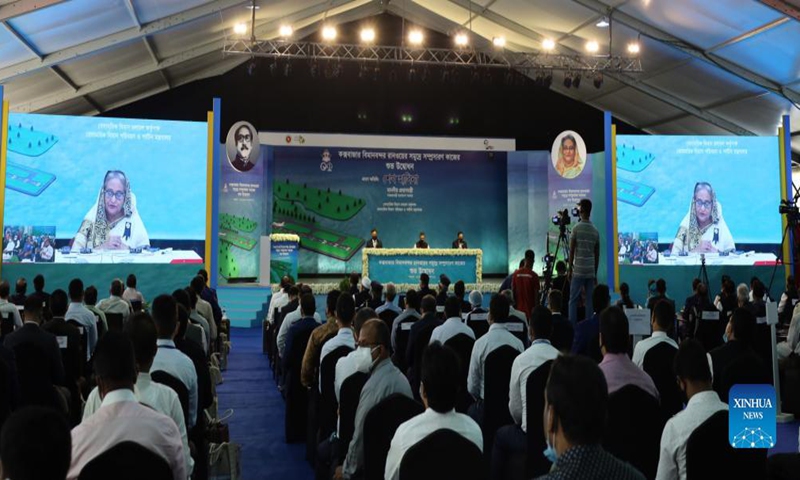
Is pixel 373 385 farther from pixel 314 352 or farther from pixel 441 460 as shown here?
pixel 314 352

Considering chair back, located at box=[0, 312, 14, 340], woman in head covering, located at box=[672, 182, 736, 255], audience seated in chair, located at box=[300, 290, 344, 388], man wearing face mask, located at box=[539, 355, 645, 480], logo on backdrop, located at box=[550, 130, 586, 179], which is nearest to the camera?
man wearing face mask, located at box=[539, 355, 645, 480]

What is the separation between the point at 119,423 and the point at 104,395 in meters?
0.18

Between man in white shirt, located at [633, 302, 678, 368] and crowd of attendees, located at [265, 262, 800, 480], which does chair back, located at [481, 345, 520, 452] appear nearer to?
crowd of attendees, located at [265, 262, 800, 480]

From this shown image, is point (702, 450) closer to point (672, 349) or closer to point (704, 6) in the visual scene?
point (672, 349)

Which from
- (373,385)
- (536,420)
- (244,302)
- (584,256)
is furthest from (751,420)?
(244,302)

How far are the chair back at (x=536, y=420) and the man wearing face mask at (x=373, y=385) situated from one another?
591 mm

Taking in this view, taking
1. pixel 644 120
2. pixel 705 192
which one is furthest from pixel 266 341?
pixel 644 120

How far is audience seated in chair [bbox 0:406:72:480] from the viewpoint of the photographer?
1398mm

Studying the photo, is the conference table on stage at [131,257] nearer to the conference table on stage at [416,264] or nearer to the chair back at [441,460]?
the conference table on stage at [416,264]

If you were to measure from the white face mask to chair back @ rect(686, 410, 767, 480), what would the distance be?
135cm

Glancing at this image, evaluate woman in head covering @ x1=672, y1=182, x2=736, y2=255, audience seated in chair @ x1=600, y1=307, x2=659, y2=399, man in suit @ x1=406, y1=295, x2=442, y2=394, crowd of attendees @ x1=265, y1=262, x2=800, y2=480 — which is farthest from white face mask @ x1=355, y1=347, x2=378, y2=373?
woman in head covering @ x1=672, y1=182, x2=736, y2=255

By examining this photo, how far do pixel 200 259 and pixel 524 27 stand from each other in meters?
8.65

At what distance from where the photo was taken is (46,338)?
3.93m

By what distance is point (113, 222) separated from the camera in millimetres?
11031
